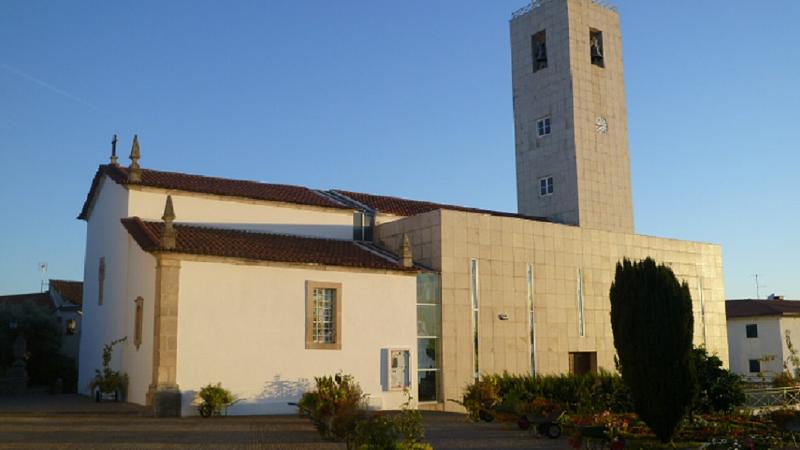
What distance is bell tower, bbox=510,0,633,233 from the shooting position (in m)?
35.7

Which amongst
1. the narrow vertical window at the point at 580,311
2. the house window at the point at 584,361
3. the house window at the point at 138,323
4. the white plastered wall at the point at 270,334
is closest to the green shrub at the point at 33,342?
the house window at the point at 138,323

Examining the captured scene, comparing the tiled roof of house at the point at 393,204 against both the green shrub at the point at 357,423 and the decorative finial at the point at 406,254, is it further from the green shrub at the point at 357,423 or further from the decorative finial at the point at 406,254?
the green shrub at the point at 357,423

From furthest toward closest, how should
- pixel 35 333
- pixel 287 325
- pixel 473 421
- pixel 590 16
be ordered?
pixel 590 16, pixel 35 333, pixel 287 325, pixel 473 421

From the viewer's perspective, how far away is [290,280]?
23.1m

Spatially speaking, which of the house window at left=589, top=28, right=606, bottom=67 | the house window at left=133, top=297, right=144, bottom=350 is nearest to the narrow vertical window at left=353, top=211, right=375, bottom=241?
the house window at left=133, top=297, right=144, bottom=350

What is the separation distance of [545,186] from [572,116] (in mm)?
3788

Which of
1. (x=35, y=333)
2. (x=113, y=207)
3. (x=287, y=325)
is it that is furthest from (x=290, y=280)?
(x=35, y=333)

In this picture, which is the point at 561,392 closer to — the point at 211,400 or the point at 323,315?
the point at 323,315

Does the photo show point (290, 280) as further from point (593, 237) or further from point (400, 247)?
point (593, 237)

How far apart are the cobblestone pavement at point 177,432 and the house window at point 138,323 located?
2031mm

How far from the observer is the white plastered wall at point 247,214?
25344 mm

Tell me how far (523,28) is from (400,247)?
56.0ft

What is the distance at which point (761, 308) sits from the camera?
164ft

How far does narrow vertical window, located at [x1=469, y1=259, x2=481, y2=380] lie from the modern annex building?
0.07m
